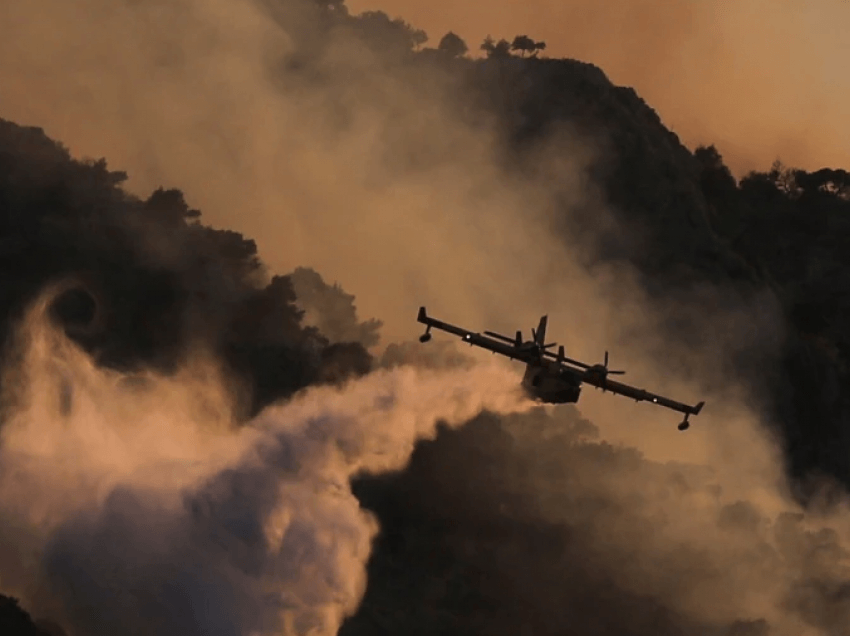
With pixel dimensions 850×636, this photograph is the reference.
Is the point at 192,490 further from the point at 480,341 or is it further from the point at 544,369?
the point at 544,369

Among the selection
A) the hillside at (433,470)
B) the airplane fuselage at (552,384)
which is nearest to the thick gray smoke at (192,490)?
the hillside at (433,470)

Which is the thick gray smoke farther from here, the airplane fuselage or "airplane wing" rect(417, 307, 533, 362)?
"airplane wing" rect(417, 307, 533, 362)

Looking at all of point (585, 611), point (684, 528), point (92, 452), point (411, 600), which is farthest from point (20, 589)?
point (684, 528)

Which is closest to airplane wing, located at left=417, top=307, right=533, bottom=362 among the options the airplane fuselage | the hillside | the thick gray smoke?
the airplane fuselage

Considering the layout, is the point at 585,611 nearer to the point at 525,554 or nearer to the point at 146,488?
the point at 525,554

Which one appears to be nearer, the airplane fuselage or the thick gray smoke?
the airplane fuselage

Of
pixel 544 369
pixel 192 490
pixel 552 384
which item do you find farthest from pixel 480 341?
pixel 192 490
